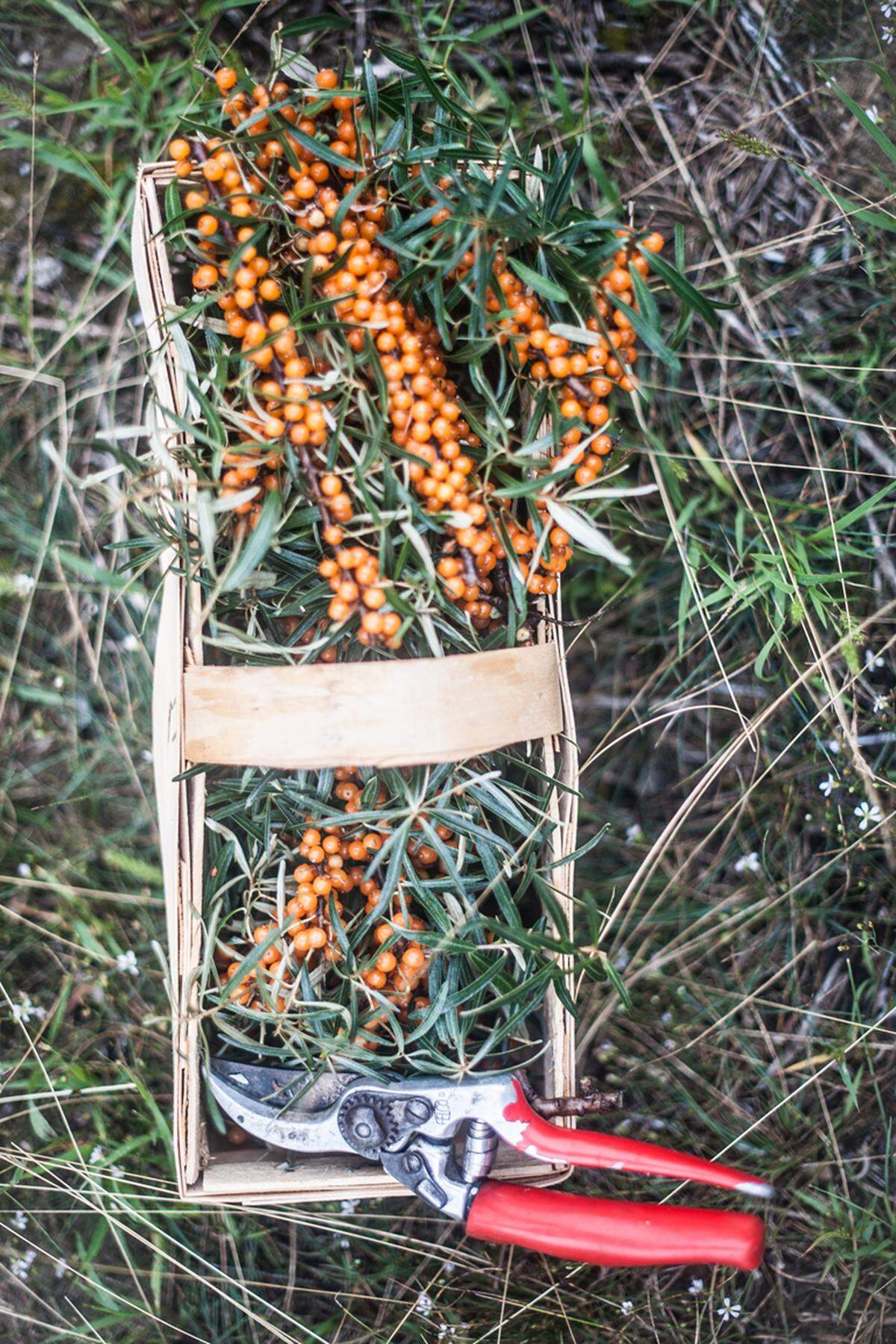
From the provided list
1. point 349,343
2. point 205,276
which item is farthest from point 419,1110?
point 205,276

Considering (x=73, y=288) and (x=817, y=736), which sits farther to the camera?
(x=73, y=288)

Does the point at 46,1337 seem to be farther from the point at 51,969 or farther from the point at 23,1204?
the point at 51,969

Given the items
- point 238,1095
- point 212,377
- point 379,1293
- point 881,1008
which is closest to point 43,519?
point 212,377

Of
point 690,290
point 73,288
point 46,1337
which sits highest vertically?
point 690,290

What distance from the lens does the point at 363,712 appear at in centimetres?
106

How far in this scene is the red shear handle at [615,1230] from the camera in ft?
4.03

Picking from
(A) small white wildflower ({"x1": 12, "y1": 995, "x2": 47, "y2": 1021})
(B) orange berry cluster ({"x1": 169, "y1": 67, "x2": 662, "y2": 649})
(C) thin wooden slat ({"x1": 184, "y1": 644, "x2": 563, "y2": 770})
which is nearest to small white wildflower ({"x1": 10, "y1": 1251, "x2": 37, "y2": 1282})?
(A) small white wildflower ({"x1": 12, "y1": 995, "x2": 47, "y2": 1021})

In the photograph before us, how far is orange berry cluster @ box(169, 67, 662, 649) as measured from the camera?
1100 millimetres

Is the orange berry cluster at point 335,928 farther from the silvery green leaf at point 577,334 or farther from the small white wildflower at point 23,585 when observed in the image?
the small white wildflower at point 23,585

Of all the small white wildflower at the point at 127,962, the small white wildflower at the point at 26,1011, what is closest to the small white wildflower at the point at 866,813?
the small white wildflower at the point at 127,962

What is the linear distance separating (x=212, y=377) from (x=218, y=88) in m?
0.37

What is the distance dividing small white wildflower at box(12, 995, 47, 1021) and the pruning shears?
49 cm

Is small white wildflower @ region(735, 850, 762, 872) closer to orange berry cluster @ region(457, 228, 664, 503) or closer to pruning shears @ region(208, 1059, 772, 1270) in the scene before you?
pruning shears @ region(208, 1059, 772, 1270)

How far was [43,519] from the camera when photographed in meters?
1.69
